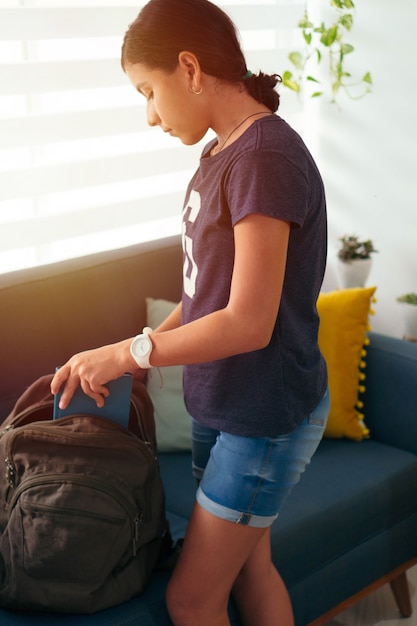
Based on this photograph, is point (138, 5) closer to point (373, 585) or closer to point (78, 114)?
point (78, 114)

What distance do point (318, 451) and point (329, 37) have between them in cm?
147

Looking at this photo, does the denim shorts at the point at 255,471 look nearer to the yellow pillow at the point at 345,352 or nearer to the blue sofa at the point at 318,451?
the blue sofa at the point at 318,451

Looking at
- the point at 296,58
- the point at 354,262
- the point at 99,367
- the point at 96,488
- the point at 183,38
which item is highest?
the point at 183,38

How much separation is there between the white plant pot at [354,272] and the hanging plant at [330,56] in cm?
59

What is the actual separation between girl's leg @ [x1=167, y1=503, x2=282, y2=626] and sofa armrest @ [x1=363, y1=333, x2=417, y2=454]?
83 centimetres

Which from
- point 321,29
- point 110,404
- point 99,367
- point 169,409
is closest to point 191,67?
point 99,367

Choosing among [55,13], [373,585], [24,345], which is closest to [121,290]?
[24,345]

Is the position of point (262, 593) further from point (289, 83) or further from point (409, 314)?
point (289, 83)

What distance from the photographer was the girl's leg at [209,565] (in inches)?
57.5

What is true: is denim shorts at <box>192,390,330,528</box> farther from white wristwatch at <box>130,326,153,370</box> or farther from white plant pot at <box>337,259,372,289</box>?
white plant pot at <box>337,259,372,289</box>

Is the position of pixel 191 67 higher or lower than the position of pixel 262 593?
higher

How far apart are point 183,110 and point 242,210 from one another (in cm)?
21

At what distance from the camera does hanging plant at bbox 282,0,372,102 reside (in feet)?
9.91

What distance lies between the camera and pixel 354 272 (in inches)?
118
